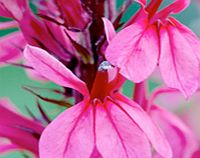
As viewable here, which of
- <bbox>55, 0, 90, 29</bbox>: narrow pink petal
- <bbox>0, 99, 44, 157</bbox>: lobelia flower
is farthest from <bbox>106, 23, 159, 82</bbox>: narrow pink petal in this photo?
<bbox>0, 99, 44, 157</bbox>: lobelia flower

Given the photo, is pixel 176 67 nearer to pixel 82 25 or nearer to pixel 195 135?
pixel 82 25

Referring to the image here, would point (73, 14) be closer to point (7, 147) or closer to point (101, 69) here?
point (101, 69)

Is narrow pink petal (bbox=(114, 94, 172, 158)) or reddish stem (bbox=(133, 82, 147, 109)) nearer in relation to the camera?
narrow pink petal (bbox=(114, 94, 172, 158))

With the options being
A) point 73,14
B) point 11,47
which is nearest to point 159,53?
point 73,14

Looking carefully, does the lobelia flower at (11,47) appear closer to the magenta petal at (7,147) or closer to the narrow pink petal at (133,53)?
the magenta petal at (7,147)

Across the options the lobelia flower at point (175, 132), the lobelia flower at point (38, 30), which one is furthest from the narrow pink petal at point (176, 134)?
the lobelia flower at point (38, 30)

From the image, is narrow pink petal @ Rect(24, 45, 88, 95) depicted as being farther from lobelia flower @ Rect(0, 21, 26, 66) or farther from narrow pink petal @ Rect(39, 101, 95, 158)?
lobelia flower @ Rect(0, 21, 26, 66)

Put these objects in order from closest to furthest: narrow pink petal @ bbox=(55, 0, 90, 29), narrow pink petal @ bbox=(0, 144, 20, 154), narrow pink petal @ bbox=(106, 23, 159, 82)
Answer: narrow pink petal @ bbox=(106, 23, 159, 82) → narrow pink petal @ bbox=(55, 0, 90, 29) → narrow pink petal @ bbox=(0, 144, 20, 154)
